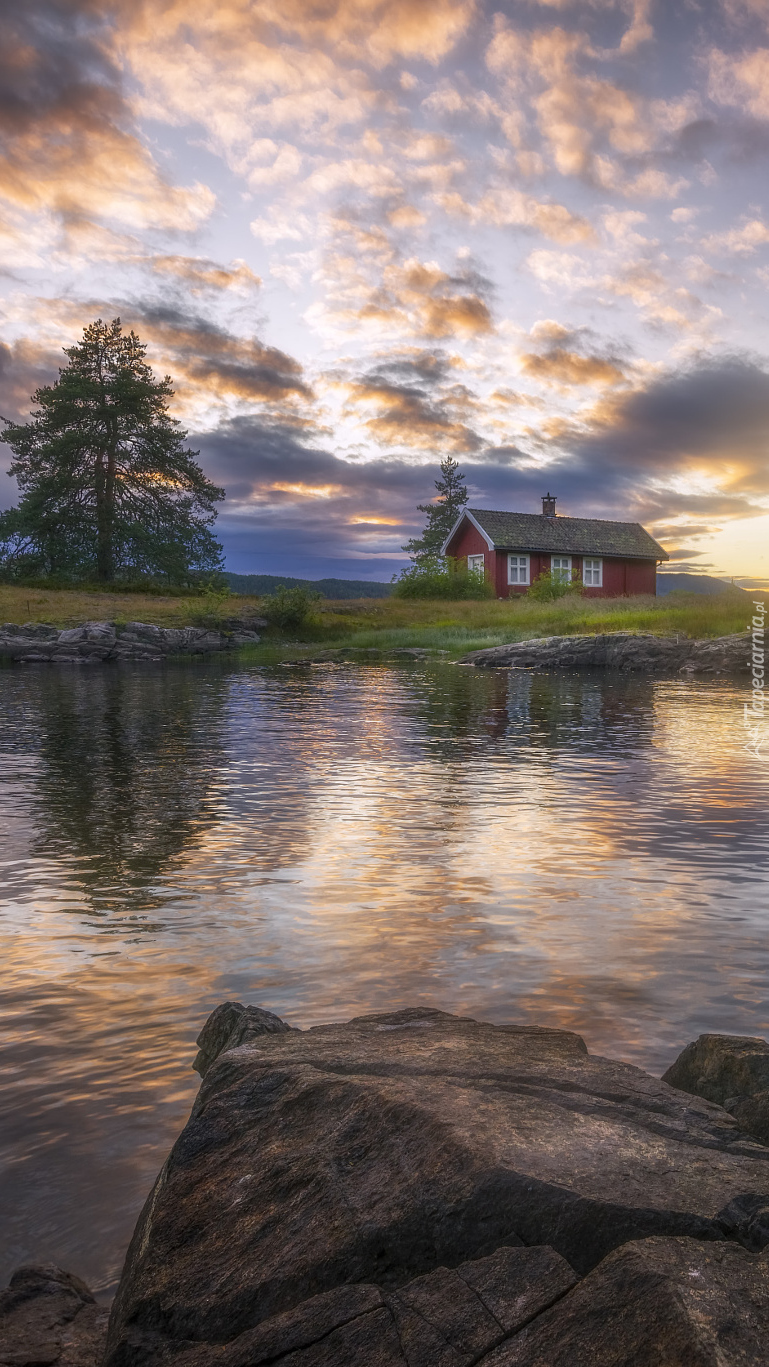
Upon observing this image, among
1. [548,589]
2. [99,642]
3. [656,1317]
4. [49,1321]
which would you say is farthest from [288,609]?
[656,1317]

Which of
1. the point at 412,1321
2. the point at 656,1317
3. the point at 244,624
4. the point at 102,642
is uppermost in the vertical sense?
the point at 244,624

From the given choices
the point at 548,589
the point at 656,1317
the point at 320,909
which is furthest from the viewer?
the point at 548,589

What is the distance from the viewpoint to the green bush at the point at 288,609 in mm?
50938

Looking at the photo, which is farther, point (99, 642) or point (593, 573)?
point (593, 573)

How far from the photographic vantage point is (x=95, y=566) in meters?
58.0

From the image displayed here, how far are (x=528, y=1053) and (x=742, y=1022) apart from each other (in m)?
2.14

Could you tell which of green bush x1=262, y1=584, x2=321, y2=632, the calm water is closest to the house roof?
green bush x1=262, y1=584, x2=321, y2=632

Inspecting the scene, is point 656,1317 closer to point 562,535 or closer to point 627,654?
point 627,654

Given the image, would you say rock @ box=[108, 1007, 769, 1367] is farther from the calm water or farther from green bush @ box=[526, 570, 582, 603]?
green bush @ box=[526, 570, 582, 603]

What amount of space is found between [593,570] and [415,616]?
1473 cm

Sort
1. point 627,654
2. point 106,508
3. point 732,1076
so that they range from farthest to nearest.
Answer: point 106,508 → point 627,654 → point 732,1076

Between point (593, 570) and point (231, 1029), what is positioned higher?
point (593, 570)

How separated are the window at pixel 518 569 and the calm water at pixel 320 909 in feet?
143

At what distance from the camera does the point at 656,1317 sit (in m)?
1.81
